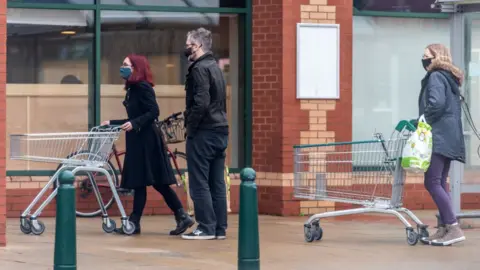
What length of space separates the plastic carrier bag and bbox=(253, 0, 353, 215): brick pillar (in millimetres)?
3188

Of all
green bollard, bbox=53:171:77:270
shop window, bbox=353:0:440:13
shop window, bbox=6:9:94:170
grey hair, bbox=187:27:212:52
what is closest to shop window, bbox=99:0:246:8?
shop window, bbox=6:9:94:170

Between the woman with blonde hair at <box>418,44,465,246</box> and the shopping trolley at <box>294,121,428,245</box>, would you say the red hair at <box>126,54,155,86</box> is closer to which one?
the shopping trolley at <box>294,121,428,245</box>

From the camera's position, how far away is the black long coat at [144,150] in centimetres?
1133

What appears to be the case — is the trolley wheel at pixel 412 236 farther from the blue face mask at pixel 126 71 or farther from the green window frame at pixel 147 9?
the green window frame at pixel 147 9

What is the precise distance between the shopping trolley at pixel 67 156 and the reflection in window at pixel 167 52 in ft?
6.82

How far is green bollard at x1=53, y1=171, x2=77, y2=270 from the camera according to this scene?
289 inches

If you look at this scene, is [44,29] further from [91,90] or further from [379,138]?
[379,138]

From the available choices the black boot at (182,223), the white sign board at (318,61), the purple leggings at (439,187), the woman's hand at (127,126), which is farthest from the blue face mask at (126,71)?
the purple leggings at (439,187)

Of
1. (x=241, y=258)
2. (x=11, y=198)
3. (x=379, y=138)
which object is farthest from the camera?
(x=11, y=198)

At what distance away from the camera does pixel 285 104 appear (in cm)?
1352

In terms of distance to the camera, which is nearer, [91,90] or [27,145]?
[27,145]

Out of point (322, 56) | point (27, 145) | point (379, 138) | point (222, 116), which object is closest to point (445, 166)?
point (379, 138)

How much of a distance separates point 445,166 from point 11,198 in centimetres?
501

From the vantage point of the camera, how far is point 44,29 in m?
13.5
